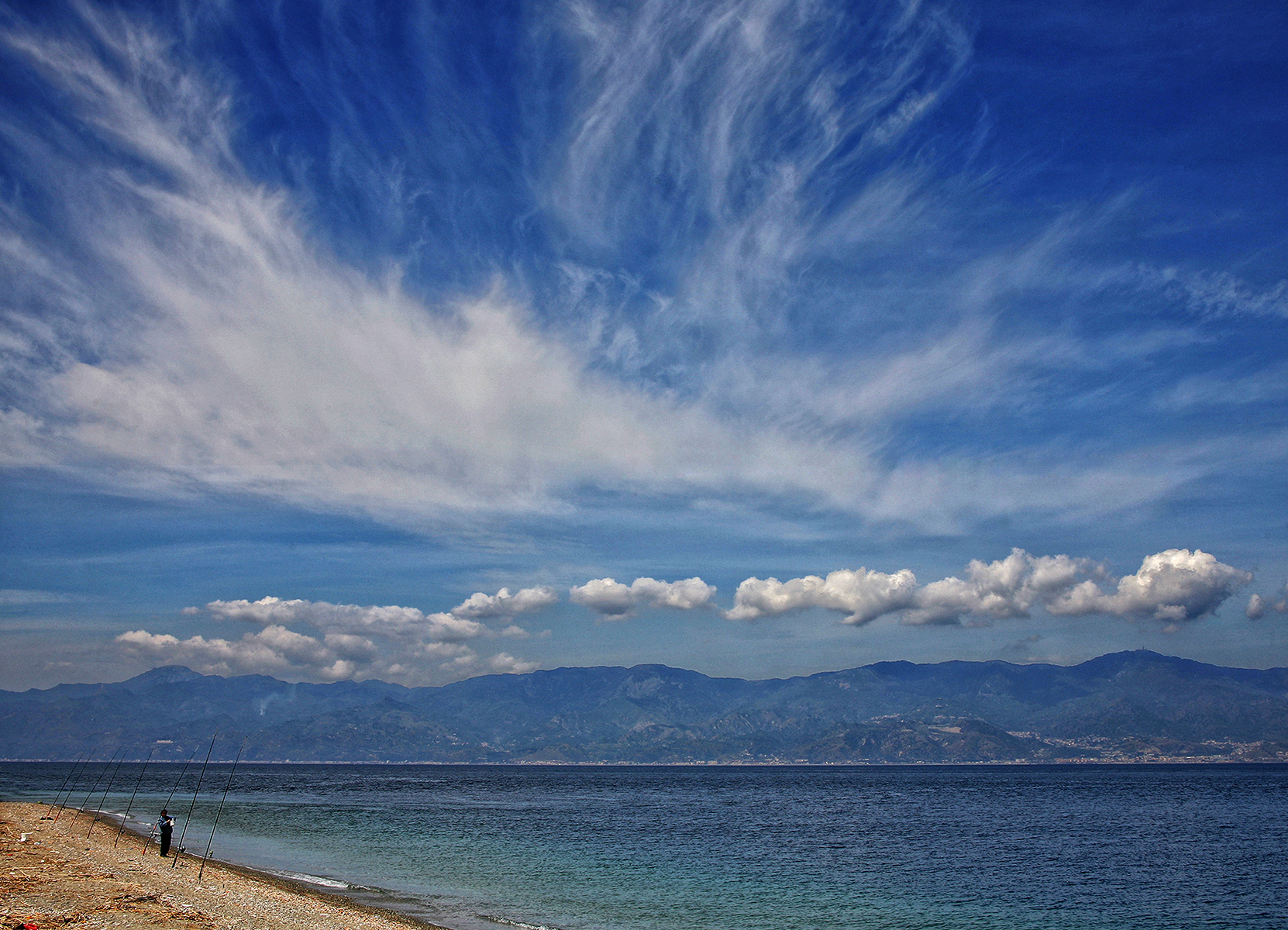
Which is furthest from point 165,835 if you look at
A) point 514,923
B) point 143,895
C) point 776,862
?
point 776,862

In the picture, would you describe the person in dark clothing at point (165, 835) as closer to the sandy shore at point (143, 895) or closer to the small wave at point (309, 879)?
the sandy shore at point (143, 895)

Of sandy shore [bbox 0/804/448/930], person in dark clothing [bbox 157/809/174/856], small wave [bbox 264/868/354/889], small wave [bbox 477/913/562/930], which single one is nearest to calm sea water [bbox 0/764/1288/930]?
small wave [bbox 477/913/562/930]

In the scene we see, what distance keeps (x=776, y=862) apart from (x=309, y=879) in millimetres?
35427

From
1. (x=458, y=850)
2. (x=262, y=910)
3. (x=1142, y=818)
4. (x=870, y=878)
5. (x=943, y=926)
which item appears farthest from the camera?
(x=1142, y=818)

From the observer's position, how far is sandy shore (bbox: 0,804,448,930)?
29438 mm

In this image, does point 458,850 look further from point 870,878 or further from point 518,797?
point 518,797

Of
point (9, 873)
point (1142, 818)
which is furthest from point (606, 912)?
point (1142, 818)

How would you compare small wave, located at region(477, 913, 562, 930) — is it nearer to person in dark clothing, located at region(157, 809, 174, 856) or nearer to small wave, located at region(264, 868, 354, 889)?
small wave, located at region(264, 868, 354, 889)

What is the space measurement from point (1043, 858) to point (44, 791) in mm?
171132

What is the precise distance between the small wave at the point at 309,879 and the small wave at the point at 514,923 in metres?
12.3

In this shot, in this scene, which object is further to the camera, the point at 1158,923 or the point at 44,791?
the point at 44,791

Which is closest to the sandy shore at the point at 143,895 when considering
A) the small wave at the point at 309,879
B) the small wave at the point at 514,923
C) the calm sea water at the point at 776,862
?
the small wave at the point at 309,879

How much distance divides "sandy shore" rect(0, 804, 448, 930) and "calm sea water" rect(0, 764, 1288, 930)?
4878 millimetres

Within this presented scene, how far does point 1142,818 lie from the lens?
112 m
